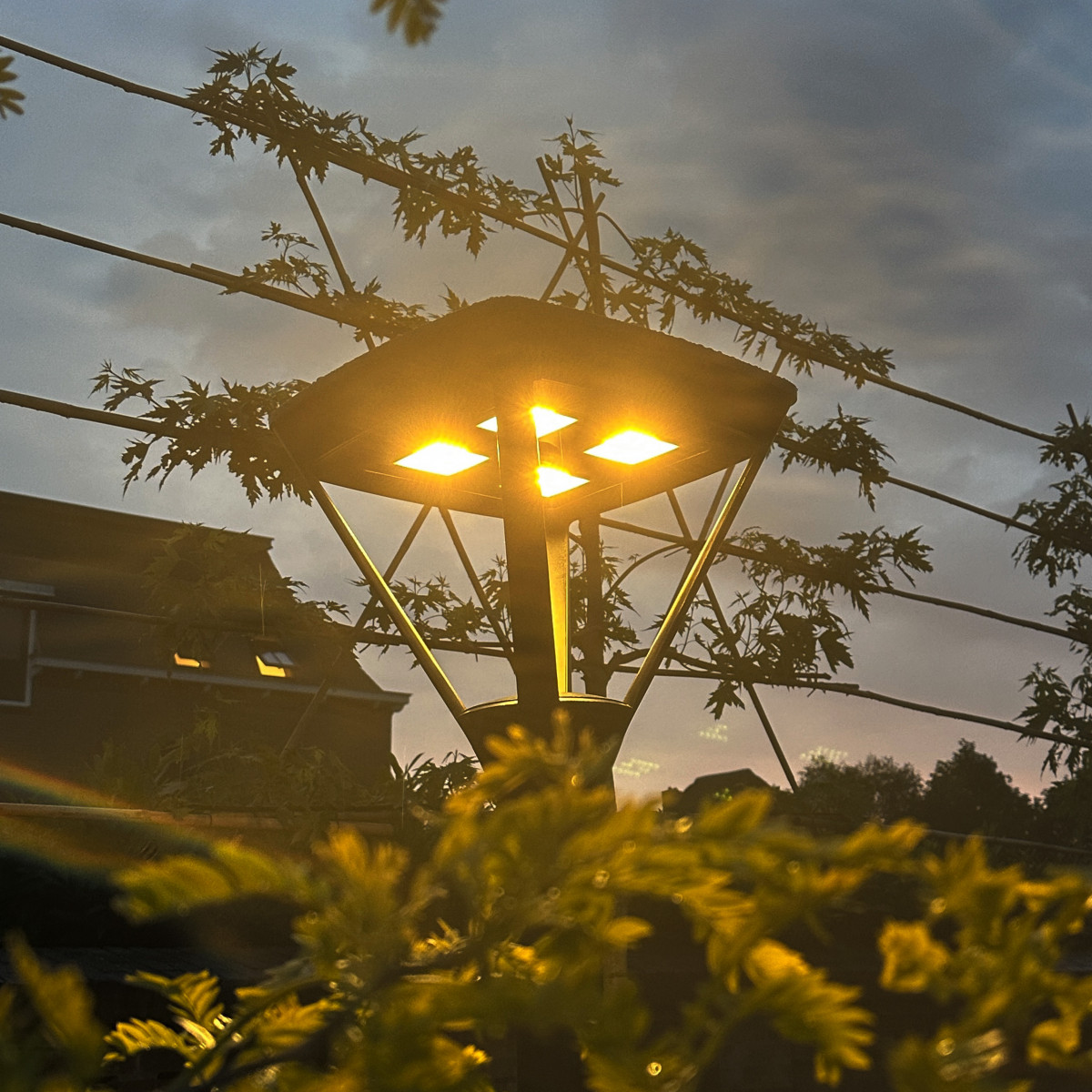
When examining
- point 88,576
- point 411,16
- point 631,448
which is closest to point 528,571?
point 631,448

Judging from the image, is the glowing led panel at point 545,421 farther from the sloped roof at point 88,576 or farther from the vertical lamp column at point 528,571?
the sloped roof at point 88,576

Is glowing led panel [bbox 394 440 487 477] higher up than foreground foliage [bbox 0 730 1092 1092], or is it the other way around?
glowing led panel [bbox 394 440 487 477]

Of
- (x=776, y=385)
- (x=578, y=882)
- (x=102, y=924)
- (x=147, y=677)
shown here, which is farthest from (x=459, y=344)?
(x=147, y=677)

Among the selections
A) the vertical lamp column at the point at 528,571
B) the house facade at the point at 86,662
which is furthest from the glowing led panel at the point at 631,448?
the house facade at the point at 86,662

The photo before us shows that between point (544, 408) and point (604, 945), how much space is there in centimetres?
245

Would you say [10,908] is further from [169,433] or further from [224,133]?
[224,133]

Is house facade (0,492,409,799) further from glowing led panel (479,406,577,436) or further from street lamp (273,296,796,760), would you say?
glowing led panel (479,406,577,436)

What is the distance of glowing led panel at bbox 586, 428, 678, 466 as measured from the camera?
11.9 ft

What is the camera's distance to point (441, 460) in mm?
3787

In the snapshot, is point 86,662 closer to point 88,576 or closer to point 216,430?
point 88,576

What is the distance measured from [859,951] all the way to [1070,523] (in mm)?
6009

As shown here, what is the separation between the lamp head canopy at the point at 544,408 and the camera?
329cm

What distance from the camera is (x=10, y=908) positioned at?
4395 mm

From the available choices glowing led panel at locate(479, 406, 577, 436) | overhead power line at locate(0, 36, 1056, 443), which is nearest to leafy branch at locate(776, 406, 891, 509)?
overhead power line at locate(0, 36, 1056, 443)
